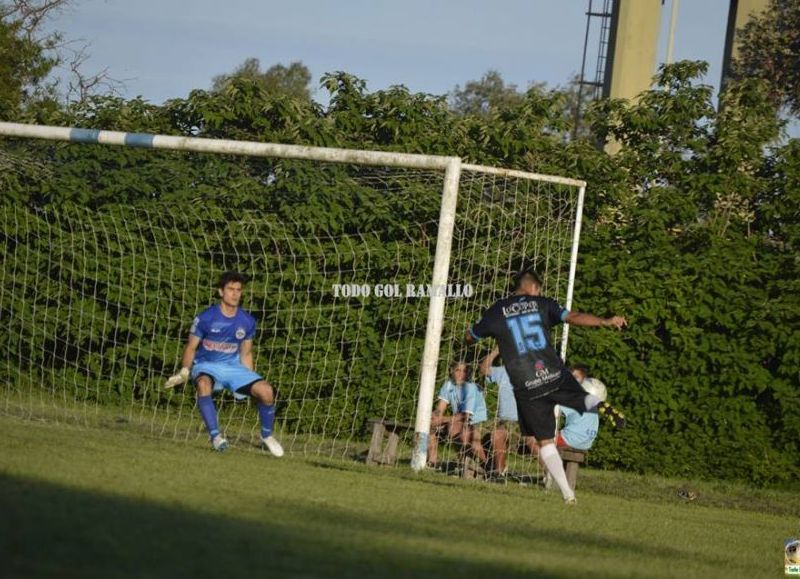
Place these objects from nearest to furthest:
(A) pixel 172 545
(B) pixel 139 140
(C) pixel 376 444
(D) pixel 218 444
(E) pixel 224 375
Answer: (A) pixel 172 545, (D) pixel 218 444, (E) pixel 224 375, (C) pixel 376 444, (B) pixel 139 140

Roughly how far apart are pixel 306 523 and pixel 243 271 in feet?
27.8

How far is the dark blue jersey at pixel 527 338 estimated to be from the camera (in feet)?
34.2

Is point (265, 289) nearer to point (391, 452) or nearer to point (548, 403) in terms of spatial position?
point (391, 452)

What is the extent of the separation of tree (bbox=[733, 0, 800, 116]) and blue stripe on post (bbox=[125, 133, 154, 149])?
21625 mm

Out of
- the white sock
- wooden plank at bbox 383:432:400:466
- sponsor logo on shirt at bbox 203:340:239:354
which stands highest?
sponsor logo on shirt at bbox 203:340:239:354

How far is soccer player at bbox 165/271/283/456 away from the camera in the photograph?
11.5 m

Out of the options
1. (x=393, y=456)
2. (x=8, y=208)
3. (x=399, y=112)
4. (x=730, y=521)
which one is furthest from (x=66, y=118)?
(x=730, y=521)

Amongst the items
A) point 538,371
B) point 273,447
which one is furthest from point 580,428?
point 273,447

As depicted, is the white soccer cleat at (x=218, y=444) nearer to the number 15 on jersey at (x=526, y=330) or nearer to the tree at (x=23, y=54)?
the number 15 on jersey at (x=526, y=330)

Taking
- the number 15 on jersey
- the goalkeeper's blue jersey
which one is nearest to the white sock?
the number 15 on jersey

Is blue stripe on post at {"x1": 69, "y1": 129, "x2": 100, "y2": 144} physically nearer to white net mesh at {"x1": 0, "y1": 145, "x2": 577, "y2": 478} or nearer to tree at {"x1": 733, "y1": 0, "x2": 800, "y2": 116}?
white net mesh at {"x1": 0, "y1": 145, "x2": 577, "y2": 478}

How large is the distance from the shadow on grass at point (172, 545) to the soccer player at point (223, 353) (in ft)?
14.4

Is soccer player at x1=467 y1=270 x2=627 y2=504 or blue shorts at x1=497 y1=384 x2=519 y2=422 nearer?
soccer player at x1=467 y1=270 x2=627 y2=504

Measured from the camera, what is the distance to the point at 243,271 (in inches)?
592
